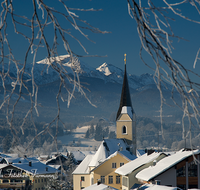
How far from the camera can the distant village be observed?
56.5ft

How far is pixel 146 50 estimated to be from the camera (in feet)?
7.66

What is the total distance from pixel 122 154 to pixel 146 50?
31.3 m

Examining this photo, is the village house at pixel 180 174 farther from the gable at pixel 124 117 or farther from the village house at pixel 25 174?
the gable at pixel 124 117

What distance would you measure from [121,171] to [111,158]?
9.71 metres

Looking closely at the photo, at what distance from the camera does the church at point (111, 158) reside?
31984 millimetres

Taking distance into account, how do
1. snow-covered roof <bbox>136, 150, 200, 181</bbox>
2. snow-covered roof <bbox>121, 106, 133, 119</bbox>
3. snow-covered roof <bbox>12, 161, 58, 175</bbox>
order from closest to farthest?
snow-covered roof <bbox>136, 150, 200, 181</bbox>
snow-covered roof <bbox>12, 161, 58, 175</bbox>
snow-covered roof <bbox>121, 106, 133, 119</bbox>

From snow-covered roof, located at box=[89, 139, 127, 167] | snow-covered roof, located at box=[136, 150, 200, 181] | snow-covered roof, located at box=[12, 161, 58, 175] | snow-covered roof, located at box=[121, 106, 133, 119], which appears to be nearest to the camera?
snow-covered roof, located at box=[136, 150, 200, 181]

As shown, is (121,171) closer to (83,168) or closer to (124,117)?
(83,168)

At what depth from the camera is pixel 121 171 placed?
23031mm

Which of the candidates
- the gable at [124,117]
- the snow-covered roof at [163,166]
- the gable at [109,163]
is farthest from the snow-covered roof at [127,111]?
the snow-covered roof at [163,166]

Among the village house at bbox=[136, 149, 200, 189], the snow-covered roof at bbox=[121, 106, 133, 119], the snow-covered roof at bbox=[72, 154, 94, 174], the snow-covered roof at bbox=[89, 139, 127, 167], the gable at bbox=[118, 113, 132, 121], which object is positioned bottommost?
the village house at bbox=[136, 149, 200, 189]

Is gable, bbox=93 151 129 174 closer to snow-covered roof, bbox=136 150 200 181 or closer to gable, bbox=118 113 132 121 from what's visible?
snow-covered roof, bbox=136 150 200 181

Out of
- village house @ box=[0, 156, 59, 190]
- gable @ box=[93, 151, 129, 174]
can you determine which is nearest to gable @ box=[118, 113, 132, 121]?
village house @ box=[0, 156, 59, 190]

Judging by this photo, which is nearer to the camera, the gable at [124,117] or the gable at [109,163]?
the gable at [109,163]
